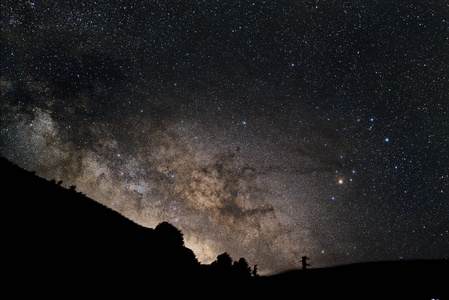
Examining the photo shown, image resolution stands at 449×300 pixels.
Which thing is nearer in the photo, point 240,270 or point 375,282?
point 375,282

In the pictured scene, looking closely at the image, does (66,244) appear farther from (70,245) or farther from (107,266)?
(107,266)

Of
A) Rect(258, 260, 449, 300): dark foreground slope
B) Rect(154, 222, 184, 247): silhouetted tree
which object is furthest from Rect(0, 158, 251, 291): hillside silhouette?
Rect(258, 260, 449, 300): dark foreground slope

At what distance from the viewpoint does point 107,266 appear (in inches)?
297

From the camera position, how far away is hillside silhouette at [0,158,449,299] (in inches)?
103

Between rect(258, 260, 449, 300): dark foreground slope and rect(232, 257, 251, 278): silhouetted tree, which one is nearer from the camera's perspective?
rect(258, 260, 449, 300): dark foreground slope

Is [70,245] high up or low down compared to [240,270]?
up

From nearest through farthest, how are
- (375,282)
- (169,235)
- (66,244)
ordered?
(375,282)
(66,244)
(169,235)

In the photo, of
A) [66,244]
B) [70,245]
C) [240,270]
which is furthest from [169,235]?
[66,244]

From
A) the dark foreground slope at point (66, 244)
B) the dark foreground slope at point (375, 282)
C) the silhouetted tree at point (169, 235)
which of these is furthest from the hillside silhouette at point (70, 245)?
the dark foreground slope at point (375, 282)

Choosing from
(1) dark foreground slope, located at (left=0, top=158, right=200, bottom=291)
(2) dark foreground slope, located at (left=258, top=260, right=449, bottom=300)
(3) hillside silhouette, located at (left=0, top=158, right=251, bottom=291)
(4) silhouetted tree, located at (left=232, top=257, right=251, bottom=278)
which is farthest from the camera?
(4) silhouetted tree, located at (left=232, top=257, right=251, bottom=278)

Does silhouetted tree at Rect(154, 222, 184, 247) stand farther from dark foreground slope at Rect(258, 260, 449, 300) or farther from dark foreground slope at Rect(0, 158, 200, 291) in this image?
dark foreground slope at Rect(258, 260, 449, 300)

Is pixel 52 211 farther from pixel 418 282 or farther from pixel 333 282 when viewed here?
pixel 418 282

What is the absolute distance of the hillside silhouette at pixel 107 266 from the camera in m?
2.62

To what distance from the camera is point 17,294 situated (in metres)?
5.23
